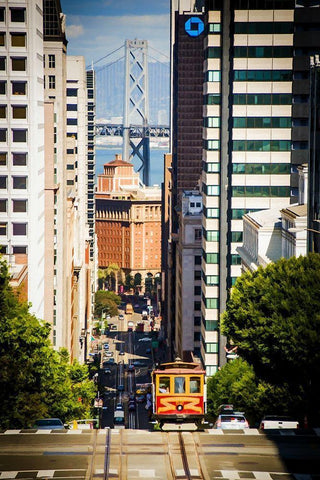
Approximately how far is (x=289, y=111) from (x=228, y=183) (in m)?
9.26

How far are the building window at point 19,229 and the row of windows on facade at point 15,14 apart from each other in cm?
1561

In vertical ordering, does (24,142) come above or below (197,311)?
above

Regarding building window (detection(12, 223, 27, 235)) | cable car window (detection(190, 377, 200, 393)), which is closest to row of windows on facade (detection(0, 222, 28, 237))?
building window (detection(12, 223, 27, 235))

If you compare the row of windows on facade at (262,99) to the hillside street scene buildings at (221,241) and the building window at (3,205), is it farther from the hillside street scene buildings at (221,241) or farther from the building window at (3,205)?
the building window at (3,205)

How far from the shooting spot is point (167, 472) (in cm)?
4212

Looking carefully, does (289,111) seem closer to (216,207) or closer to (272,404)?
(216,207)

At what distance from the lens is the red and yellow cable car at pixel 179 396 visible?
195ft

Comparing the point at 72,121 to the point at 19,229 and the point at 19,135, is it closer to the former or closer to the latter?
the point at 19,229

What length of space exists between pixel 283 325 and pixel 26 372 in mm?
15466

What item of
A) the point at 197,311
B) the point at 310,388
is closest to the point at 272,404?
the point at 310,388

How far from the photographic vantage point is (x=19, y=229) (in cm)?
9612

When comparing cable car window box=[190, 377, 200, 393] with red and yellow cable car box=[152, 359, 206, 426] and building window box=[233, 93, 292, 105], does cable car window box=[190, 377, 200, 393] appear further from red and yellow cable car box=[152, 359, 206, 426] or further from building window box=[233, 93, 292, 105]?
building window box=[233, 93, 292, 105]

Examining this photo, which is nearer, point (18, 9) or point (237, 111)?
point (18, 9)

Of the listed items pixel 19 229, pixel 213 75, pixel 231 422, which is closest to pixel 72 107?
pixel 213 75
